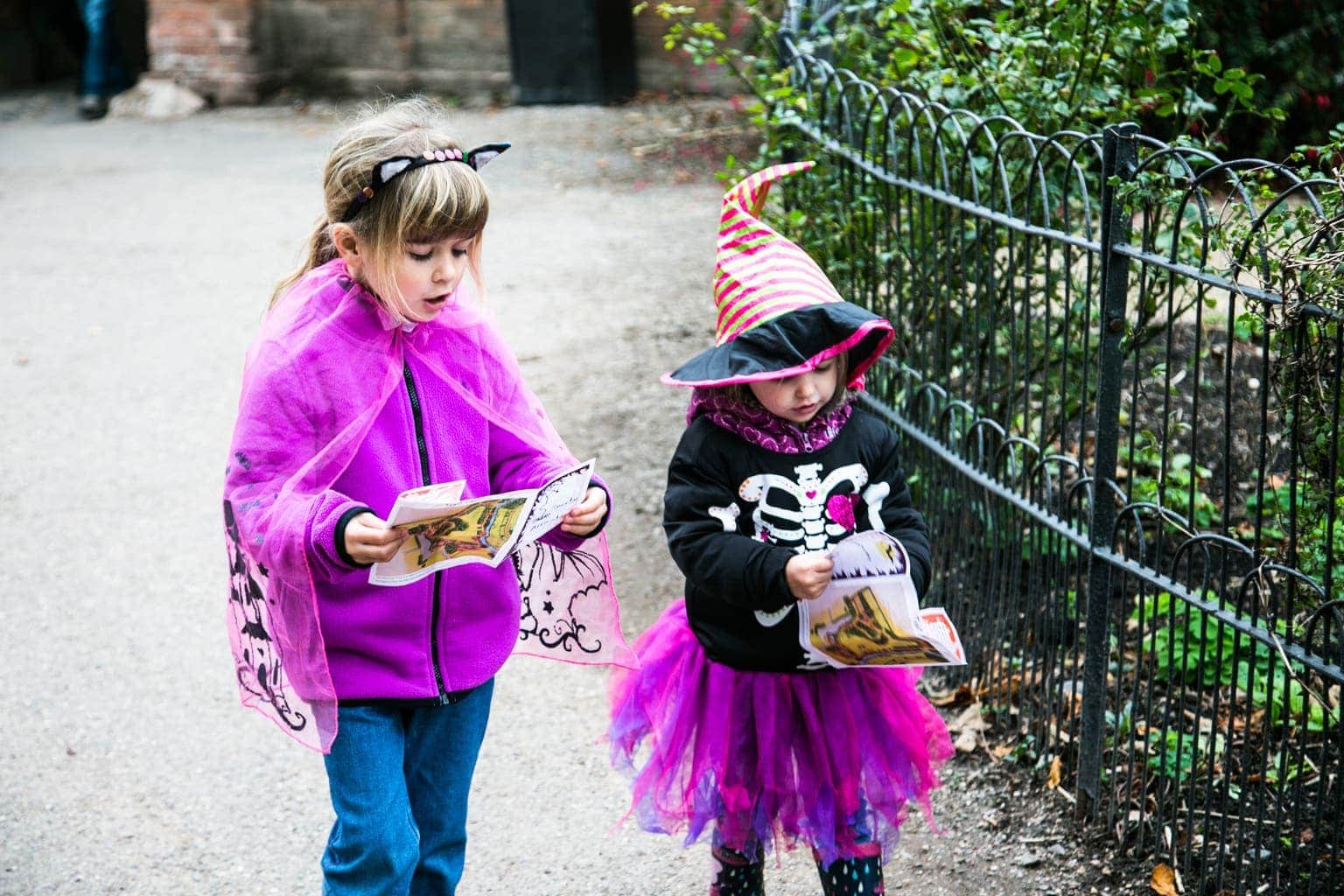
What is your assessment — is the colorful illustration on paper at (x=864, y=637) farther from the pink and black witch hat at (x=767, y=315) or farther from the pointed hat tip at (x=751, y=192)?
the pointed hat tip at (x=751, y=192)

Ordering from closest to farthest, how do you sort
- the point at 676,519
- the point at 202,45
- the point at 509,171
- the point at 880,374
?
the point at 676,519 → the point at 880,374 → the point at 509,171 → the point at 202,45

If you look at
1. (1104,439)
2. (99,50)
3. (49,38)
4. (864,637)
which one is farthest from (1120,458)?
(49,38)

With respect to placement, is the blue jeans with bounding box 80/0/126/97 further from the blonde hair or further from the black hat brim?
the black hat brim

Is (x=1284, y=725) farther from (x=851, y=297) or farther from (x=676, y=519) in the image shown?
(x=851, y=297)

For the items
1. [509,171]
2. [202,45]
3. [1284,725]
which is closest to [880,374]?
[1284,725]

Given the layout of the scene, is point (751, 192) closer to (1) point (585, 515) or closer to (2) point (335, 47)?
(1) point (585, 515)

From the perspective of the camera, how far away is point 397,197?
2.32 m

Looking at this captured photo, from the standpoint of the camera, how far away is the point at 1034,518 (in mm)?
3525

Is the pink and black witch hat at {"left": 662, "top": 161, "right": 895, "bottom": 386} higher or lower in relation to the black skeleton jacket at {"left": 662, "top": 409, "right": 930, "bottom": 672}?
higher

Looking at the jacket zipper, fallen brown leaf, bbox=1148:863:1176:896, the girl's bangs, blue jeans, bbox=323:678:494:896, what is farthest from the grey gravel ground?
the girl's bangs

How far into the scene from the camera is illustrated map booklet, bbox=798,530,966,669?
7.94 feet

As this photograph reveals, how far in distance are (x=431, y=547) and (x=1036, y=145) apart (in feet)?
6.16

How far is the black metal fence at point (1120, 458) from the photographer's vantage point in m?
2.65

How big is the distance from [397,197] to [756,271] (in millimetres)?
678
